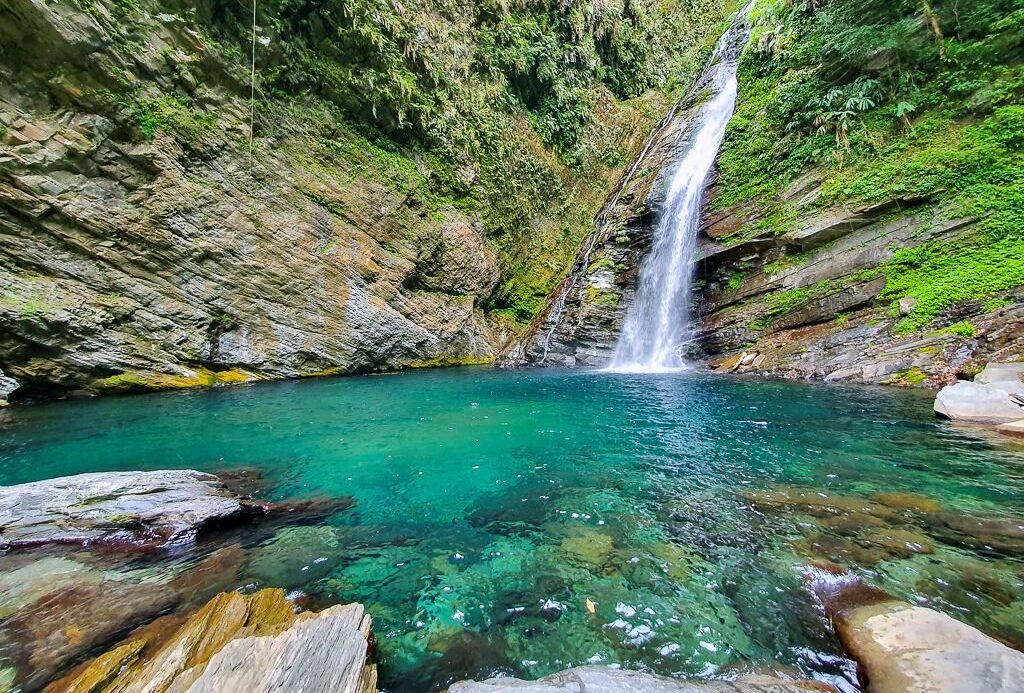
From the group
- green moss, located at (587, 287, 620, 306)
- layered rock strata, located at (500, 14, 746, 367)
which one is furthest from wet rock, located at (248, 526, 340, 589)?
green moss, located at (587, 287, 620, 306)

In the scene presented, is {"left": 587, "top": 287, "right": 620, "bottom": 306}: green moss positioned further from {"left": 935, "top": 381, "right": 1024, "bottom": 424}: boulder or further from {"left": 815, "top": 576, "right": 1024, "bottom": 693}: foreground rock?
{"left": 815, "top": 576, "right": 1024, "bottom": 693}: foreground rock

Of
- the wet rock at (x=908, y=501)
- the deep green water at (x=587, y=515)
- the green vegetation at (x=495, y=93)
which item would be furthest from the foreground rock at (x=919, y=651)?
the green vegetation at (x=495, y=93)

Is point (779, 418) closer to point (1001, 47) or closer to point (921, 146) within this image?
point (921, 146)

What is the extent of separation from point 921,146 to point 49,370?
23.8 metres

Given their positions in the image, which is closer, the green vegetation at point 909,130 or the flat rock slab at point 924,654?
the flat rock slab at point 924,654

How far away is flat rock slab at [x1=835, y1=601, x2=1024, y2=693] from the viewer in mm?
1884


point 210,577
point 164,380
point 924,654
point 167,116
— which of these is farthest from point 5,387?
point 924,654

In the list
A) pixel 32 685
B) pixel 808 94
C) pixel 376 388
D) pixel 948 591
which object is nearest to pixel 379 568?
pixel 32 685

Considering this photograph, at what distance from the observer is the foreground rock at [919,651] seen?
1.89 metres

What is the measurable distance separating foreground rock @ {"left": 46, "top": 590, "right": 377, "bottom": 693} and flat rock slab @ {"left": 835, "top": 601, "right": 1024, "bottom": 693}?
104 inches

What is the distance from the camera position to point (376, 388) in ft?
42.0

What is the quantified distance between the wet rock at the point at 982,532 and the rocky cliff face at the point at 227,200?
15.6 meters

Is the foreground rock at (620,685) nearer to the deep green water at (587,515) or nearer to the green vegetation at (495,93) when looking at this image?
the deep green water at (587,515)

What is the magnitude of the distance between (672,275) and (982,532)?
523 inches
